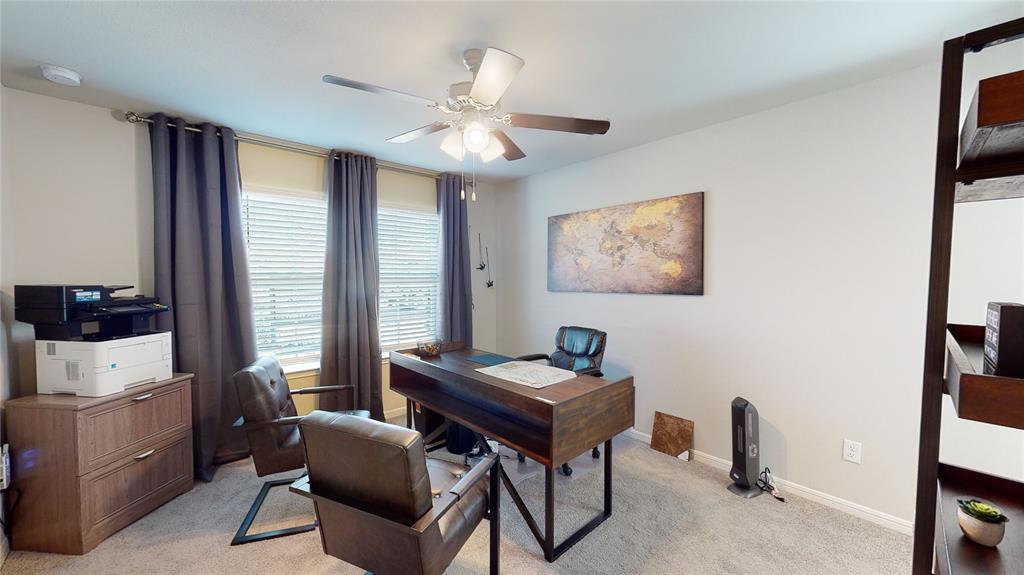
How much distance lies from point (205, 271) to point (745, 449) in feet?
12.8

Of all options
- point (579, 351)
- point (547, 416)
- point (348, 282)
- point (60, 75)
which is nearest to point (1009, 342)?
point (547, 416)

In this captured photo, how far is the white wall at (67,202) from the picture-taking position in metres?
2.25

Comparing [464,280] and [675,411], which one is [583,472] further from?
[464,280]

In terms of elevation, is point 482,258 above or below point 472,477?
above

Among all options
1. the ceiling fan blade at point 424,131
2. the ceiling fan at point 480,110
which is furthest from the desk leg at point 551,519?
the ceiling fan blade at point 424,131

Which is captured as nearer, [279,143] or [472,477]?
[472,477]

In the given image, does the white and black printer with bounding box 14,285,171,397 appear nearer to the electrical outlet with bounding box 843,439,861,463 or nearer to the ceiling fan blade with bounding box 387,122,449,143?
the ceiling fan blade with bounding box 387,122,449,143

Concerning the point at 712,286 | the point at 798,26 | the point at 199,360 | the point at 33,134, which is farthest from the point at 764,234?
the point at 33,134

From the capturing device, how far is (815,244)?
242 centimetres

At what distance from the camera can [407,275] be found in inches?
162

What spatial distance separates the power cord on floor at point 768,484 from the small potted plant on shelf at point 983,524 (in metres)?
1.93

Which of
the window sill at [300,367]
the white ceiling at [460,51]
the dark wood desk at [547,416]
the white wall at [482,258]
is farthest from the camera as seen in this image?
A: the white wall at [482,258]

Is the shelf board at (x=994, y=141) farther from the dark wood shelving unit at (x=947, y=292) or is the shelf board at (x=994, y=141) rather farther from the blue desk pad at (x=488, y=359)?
the blue desk pad at (x=488, y=359)

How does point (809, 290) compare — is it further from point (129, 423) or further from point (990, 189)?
point (129, 423)
